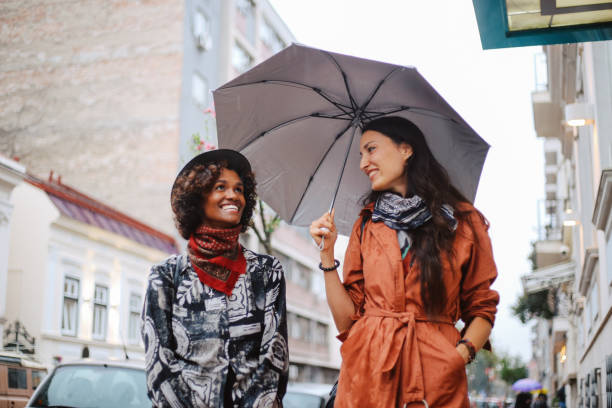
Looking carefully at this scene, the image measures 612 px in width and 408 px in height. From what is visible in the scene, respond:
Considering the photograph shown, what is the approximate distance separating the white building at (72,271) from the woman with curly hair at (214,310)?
18063 millimetres

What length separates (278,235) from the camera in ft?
145

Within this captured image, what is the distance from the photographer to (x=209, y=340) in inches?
147

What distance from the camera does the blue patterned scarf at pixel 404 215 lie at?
154 inches

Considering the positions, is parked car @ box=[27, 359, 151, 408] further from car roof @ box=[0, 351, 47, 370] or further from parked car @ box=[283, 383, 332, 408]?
car roof @ box=[0, 351, 47, 370]

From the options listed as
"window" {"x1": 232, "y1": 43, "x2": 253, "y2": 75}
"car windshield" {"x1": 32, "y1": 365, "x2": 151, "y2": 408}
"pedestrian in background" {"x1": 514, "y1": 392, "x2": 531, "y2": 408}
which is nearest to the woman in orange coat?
"car windshield" {"x1": 32, "y1": 365, "x2": 151, "y2": 408}

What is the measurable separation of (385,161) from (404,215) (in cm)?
36

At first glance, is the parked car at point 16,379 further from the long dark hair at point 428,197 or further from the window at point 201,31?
the window at point 201,31

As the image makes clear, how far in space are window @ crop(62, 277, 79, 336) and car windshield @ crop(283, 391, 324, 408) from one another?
1603 cm

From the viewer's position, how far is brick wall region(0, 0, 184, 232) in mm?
31312

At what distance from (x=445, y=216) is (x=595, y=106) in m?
9.31

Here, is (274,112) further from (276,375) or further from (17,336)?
(17,336)

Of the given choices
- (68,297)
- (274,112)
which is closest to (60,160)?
(68,297)

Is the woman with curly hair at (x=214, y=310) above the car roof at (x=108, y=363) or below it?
above

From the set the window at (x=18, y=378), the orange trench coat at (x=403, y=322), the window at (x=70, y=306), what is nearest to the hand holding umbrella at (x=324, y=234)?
the orange trench coat at (x=403, y=322)
